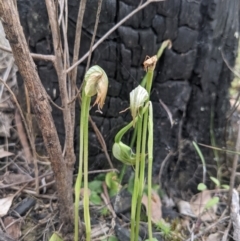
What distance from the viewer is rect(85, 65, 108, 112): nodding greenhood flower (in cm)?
75

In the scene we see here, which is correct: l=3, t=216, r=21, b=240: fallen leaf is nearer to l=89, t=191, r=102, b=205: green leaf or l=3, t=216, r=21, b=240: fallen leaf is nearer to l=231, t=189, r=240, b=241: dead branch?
l=89, t=191, r=102, b=205: green leaf

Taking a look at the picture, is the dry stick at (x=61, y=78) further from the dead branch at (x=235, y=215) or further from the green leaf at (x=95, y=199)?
the dead branch at (x=235, y=215)

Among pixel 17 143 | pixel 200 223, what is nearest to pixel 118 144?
pixel 200 223

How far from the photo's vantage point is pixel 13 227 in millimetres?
1041

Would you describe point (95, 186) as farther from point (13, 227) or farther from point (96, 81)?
point (96, 81)

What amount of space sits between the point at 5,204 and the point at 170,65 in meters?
0.62

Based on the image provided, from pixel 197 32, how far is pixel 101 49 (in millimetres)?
292

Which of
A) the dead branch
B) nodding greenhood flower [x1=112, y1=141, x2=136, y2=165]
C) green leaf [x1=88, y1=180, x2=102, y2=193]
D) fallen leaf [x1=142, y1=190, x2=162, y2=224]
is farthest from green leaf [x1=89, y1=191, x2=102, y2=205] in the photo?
the dead branch

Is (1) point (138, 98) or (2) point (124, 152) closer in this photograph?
(1) point (138, 98)

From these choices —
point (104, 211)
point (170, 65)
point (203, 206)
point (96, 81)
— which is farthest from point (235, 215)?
point (96, 81)

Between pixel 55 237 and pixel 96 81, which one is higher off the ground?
pixel 96 81

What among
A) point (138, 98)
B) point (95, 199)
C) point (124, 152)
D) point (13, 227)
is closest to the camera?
point (138, 98)

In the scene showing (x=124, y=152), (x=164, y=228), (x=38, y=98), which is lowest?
(x=164, y=228)

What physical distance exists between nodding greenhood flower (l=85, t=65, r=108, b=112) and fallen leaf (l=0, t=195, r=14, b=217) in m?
0.49
